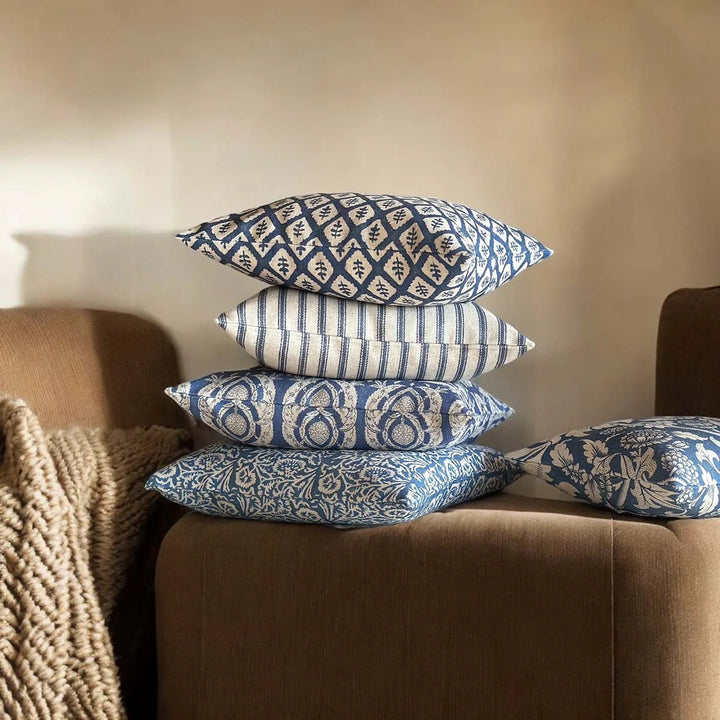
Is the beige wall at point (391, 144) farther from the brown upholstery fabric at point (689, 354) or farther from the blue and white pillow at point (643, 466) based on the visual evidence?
the blue and white pillow at point (643, 466)

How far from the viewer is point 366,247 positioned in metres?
1.28

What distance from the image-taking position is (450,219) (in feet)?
4.18

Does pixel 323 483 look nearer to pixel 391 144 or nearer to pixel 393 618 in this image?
pixel 393 618

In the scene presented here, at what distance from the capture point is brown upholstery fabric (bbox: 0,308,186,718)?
1.41 metres

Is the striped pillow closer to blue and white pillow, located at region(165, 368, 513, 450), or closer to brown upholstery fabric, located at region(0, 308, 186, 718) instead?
blue and white pillow, located at region(165, 368, 513, 450)

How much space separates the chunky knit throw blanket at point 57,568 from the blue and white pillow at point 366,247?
0.41 meters

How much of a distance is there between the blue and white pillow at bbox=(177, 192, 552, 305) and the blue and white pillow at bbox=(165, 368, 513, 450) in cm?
15

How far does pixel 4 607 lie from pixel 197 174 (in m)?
0.96

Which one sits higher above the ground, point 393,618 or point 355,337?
point 355,337

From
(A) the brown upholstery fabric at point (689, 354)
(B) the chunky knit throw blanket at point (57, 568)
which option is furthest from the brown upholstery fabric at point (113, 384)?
(A) the brown upholstery fabric at point (689, 354)

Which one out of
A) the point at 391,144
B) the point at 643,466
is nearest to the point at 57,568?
the point at 643,466

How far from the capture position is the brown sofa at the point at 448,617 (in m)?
0.97

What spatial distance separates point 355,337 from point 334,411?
5.1 inches

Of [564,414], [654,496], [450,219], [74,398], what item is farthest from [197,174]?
[654,496]
